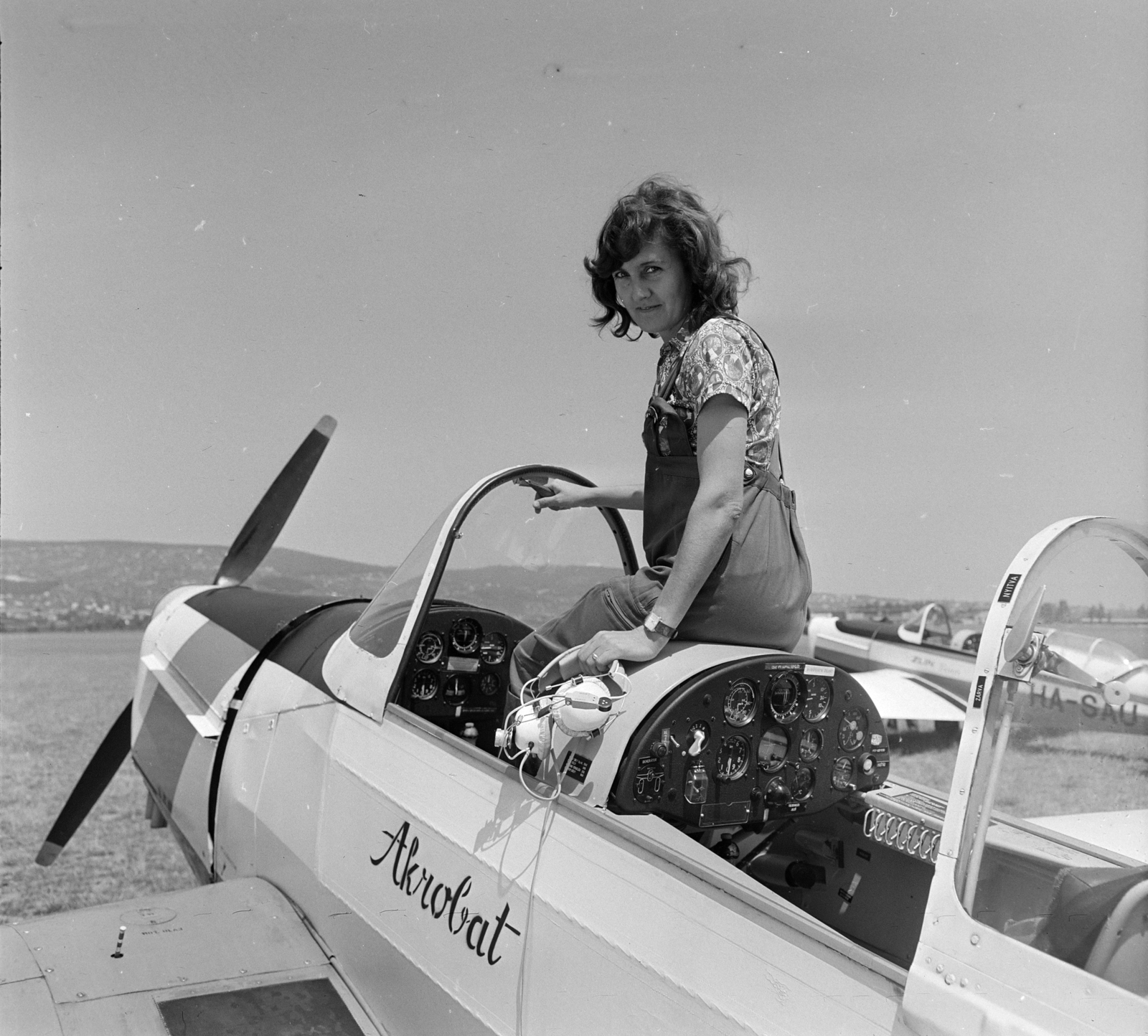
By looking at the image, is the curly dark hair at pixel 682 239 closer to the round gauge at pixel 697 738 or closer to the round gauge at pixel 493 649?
the round gauge at pixel 697 738

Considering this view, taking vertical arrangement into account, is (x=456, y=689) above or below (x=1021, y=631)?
below

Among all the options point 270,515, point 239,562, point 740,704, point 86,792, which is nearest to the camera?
point 740,704

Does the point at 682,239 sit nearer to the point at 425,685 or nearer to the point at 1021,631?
the point at 1021,631

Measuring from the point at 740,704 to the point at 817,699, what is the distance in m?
0.21

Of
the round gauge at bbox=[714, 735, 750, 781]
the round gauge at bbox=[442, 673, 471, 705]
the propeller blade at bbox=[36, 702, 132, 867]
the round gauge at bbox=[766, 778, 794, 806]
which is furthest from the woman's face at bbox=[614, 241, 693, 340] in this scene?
the propeller blade at bbox=[36, 702, 132, 867]

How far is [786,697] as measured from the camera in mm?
2006

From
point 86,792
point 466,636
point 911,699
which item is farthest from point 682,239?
point 911,699

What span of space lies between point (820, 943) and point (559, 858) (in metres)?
0.56

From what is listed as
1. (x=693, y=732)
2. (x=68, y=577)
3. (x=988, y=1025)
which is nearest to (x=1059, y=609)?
(x=988, y=1025)

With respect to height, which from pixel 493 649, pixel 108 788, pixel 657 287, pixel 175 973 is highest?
pixel 657 287

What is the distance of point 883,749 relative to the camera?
2.19 m

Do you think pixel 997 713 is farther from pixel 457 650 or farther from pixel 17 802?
pixel 17 802

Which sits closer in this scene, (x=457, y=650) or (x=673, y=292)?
(x=673, y=292)

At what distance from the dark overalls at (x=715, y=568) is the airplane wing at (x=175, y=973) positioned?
102 centimetres
